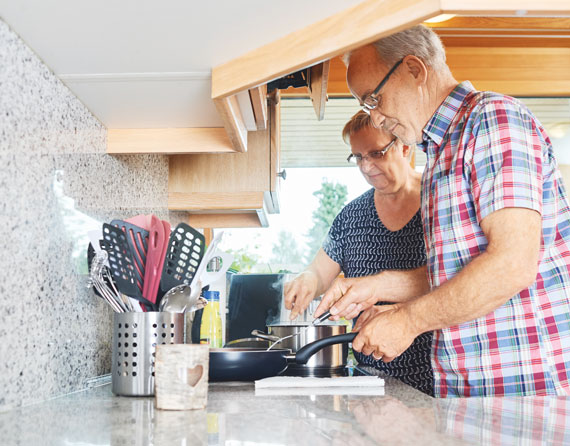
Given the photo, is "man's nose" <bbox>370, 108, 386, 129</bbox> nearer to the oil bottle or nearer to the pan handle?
the pan handle

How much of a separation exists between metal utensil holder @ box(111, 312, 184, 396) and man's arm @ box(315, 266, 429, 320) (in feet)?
1.56

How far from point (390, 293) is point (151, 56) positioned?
2.79ft

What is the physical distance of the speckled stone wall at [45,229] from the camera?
32.0 inches

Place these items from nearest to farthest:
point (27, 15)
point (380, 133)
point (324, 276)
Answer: point (27, 15) → point (380, 133) → point (324, 276)

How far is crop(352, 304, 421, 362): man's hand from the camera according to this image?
1.14 meters

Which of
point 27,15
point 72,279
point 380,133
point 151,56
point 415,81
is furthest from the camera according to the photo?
point 380,133

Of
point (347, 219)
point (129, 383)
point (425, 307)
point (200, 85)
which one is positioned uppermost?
point (200, 85)

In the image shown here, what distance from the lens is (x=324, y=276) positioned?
2.08 meters

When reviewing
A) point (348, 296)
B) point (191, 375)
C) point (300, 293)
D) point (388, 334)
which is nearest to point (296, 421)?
point (191, 375)

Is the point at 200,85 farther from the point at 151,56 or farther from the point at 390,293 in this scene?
the point at 390,293

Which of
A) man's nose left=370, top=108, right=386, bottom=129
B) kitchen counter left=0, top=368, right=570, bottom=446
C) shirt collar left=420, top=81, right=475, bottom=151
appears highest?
man's nose left=370, top=108, right=386, bottom=129

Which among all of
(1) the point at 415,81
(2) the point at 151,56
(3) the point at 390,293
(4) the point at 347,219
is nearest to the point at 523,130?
(1) the point at 415,81

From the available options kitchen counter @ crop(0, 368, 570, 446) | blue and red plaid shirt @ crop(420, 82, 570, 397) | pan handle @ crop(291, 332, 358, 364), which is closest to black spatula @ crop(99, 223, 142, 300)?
kitchen counter @ crop(0, 368, 570, 446)

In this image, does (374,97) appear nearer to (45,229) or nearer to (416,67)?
(416,67)
